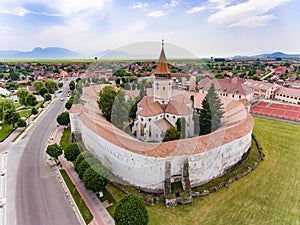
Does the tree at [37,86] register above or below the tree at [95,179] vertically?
above

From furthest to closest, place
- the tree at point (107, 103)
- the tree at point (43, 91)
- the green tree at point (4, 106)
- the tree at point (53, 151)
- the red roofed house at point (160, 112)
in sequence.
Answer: the tree at point (43, 91), the green tree at point (4, 106), the tree at point (107, 103), the red roofed house at point (160, 112), the tree at point (53, 151)

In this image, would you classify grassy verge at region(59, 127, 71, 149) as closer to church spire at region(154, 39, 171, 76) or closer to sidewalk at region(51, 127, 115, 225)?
sidewalk at region(51, 127, 115, 225)

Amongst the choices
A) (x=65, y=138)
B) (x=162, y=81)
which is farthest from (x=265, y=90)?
(x=65, y=138)

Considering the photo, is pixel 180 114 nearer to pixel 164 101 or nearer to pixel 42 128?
pixel 164 101

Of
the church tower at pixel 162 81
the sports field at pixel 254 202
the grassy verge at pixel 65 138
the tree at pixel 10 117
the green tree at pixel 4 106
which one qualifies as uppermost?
the church tower at pixel 162 81

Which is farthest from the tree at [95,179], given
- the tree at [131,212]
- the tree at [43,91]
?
the tree at [43,91]

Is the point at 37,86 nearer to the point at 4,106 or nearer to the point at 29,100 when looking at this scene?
the point at 29,100

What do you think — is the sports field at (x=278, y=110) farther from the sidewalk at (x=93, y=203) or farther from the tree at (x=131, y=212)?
the sidewalk at (x=93, y=203)

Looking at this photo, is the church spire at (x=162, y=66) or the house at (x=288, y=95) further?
the house at (x=288, y=95)
